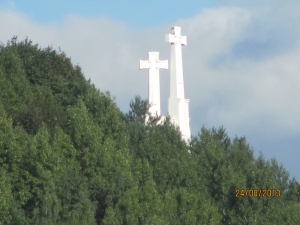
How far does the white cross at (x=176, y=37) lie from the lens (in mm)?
63650

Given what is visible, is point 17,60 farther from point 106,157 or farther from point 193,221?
point 193,221

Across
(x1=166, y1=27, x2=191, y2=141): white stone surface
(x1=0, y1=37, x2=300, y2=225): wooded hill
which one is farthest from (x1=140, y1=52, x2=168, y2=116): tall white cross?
(x1=0, y1=37, x2=300, y2=225): wooded hill

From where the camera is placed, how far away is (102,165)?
48.2 metres

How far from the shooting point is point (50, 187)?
44375 mm

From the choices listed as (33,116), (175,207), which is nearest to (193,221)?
(175,207)

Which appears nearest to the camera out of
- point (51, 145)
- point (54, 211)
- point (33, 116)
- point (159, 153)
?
point (54, 211)

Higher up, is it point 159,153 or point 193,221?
point 159,153

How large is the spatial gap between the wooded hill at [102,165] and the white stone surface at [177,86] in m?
2.15

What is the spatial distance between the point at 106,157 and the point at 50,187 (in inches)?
180

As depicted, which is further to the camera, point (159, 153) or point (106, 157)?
point (159, 153)
